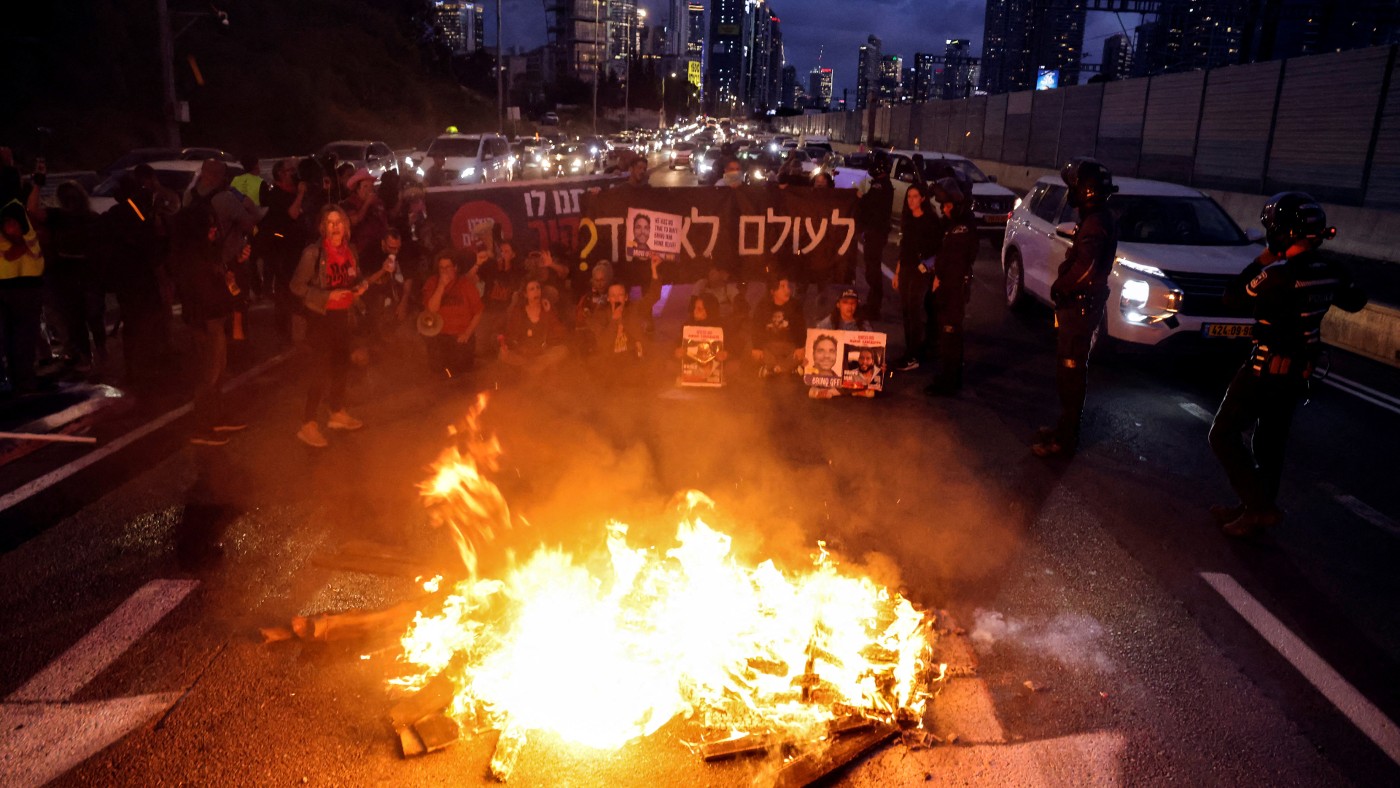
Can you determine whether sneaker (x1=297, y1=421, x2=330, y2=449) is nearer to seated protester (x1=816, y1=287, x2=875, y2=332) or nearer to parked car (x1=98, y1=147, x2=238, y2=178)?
seated protester (x1=816, y1=287, x2=875, y2=332)

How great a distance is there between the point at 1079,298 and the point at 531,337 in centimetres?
507

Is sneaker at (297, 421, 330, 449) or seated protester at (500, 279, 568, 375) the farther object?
seated protester at (500, 279, 568, 375)

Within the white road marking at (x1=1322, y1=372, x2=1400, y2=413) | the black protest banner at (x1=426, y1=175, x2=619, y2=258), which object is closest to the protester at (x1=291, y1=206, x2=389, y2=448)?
the black protest banner at (x1=426, y1=175, x2=619, y2=258)

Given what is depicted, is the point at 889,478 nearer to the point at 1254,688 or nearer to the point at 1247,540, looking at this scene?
the point at 1247,540

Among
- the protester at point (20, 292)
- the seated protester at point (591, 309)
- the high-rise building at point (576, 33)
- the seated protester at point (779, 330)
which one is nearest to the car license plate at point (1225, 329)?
the seated protester at point (779, 330)

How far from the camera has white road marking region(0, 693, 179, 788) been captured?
3.54 meters

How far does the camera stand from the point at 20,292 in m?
8.12

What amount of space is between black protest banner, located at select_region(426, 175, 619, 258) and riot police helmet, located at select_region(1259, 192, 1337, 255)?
699cm

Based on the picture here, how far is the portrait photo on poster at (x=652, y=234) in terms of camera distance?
9.85 metres

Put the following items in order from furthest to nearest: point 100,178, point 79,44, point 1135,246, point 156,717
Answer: point 79,44, point 100,178, point 1135,246, point 156,717

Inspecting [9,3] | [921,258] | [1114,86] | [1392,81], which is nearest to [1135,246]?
[921,258]

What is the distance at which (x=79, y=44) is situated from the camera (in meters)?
35.3

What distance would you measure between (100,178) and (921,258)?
15997mm

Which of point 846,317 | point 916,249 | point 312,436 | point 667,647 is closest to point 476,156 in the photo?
point 916,249
